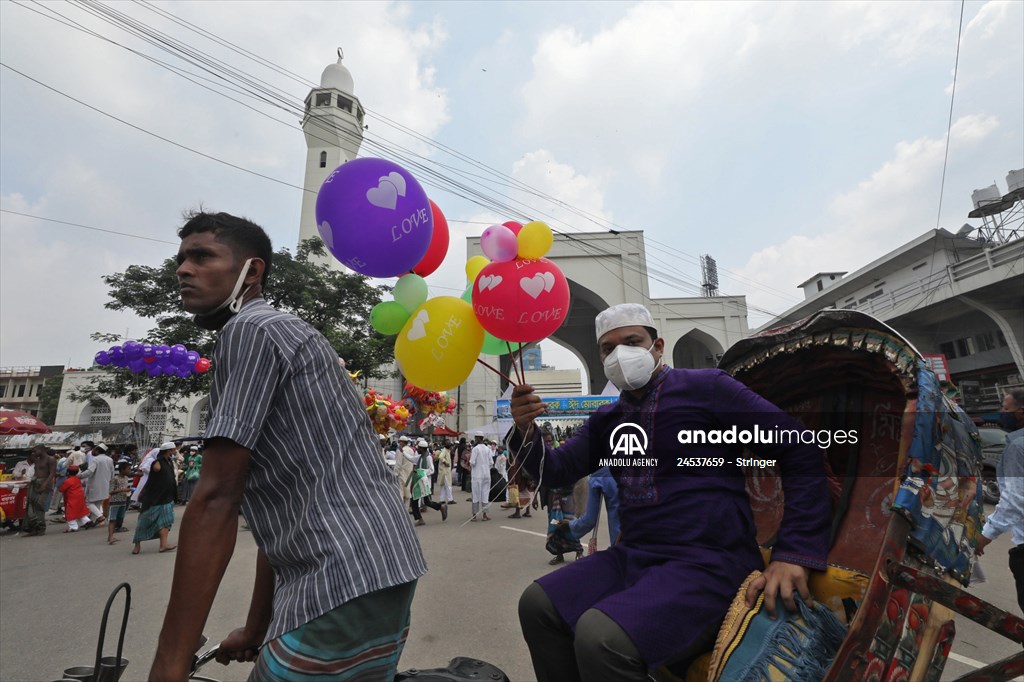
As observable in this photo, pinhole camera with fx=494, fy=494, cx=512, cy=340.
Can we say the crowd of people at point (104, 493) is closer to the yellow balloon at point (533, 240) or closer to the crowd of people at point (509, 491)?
the crowd of people at point (509, 491)

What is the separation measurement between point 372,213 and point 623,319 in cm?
149

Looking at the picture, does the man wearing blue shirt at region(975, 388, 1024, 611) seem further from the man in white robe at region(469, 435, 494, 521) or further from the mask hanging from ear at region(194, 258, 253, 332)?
the man in white robe at region(469, 435, 494, 521)

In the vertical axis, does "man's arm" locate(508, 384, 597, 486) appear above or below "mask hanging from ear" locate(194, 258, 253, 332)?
below

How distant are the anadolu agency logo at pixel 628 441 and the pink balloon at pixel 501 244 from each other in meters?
1.46

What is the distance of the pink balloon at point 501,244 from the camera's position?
3.12 m

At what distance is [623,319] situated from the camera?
203 centimetres

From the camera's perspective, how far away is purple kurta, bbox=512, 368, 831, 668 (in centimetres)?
146

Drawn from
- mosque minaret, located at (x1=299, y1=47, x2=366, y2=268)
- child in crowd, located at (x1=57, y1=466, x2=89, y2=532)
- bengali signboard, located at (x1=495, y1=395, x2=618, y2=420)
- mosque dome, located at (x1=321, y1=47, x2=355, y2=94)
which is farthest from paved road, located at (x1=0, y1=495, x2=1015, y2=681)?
mosque dome, located at (x1=321, y1=47, x2=355, y2=94)

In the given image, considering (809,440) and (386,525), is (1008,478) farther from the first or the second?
(386,525)

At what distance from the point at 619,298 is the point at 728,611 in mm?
20946

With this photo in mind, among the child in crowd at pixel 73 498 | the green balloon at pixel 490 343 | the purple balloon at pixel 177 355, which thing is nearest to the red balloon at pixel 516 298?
the green balloon at pixel 490 343

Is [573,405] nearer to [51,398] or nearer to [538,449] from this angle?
[538,449]

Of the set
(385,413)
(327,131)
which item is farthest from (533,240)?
(327,131)

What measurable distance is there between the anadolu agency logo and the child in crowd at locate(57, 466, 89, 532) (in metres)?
12.4
